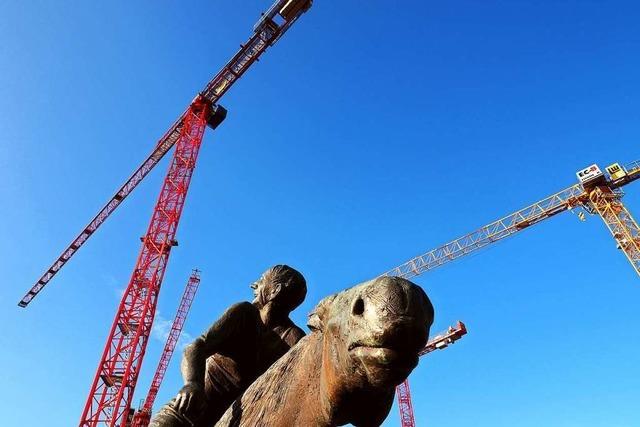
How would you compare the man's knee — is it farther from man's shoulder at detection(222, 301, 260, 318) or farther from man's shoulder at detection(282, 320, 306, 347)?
man's shoulder at detection(282, 320, 306, 347)

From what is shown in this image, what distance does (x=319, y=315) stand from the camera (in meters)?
1.57

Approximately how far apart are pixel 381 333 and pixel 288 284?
180 cm

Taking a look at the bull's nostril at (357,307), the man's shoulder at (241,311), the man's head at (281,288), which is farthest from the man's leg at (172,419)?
the bull's nostril at (357,307)

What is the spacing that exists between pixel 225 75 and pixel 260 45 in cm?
440

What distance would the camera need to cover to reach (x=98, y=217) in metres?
46.1

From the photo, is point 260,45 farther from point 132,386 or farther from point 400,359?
point 400,359

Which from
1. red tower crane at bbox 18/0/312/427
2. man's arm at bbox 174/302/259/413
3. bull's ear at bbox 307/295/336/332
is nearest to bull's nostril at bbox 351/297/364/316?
bull's ear at bbox 307/295/336/332

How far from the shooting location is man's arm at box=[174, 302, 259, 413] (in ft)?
7.53

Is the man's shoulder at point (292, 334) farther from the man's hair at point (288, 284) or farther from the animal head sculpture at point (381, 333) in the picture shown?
the animal head sculpture at point (381, 333)

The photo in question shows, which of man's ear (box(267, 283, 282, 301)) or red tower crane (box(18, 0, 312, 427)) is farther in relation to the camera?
red tower crane (box(18, 0, 312, 427))

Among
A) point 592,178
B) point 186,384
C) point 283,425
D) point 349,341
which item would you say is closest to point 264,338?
point 186,384

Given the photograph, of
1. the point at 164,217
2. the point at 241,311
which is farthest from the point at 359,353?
the point at 164,217

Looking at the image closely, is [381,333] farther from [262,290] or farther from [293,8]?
[293,8]

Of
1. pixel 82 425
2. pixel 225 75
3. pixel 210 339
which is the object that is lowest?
pixel 210 339
